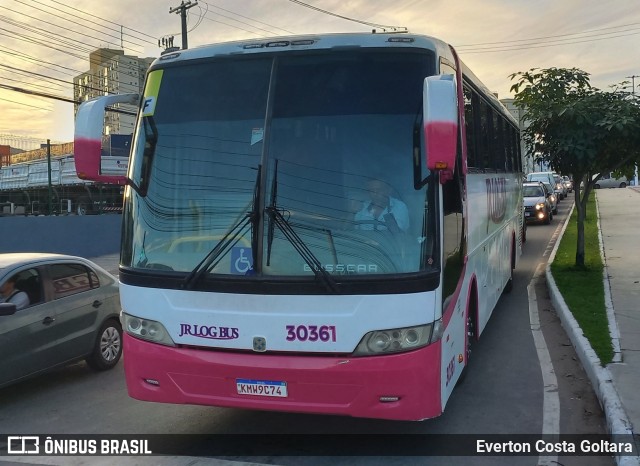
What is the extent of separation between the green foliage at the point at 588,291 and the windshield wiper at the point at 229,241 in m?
4.25

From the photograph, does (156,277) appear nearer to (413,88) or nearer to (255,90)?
(255,90)

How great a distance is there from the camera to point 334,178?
4.58 m

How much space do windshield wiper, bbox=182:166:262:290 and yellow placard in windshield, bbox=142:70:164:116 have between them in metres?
1.17

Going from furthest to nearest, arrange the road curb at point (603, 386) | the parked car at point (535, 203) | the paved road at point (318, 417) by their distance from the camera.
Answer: the parked car at point (535, 203) → the paved road at point (318, 417) → the road curb at point (603, 386)

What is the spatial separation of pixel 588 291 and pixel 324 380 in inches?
311

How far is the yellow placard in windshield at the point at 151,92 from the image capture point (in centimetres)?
507

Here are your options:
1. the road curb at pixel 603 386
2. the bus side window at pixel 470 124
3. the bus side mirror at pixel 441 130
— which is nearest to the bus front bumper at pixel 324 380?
the bus side mirror at pixel 441 130

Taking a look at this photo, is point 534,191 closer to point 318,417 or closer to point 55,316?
point 318,417

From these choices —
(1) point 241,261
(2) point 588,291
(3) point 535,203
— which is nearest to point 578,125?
(2) point 588,291

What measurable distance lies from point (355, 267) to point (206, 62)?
205 centimetres

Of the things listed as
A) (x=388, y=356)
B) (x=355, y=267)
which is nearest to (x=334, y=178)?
(x=355, y=267)

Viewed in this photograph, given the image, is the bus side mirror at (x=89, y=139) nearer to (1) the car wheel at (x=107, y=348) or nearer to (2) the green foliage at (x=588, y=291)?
(1) the car wheel at (x=107, y=348)

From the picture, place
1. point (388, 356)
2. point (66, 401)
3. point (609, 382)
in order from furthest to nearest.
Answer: point (66, 401) < point (609, 382) < point (388, 356)

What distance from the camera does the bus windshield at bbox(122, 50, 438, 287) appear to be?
448cm
